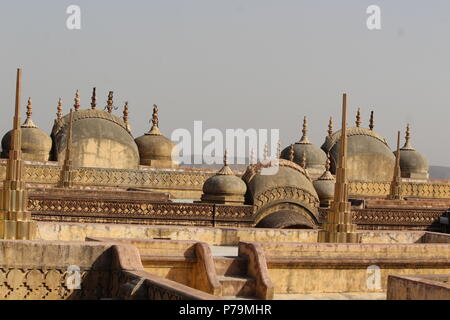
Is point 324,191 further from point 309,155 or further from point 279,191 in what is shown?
point 309,155

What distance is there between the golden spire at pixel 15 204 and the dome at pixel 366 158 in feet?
90.0

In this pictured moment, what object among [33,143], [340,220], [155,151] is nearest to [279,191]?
[340,220]

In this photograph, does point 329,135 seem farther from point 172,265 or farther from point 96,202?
point 172,265

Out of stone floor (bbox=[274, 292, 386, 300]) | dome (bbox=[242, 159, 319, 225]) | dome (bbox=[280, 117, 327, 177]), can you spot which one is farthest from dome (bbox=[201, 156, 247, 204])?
dome (bbox=[280, 117, 327, 177])

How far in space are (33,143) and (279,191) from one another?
40.6 feet

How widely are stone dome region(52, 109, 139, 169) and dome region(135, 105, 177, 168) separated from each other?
1.44 metres

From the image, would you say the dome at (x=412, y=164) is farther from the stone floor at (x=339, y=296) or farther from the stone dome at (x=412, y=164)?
the stone floor at (x=339, y=296)

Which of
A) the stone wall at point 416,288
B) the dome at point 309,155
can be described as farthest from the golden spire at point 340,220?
the dome at point 309,155

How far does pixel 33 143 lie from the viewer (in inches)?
1293

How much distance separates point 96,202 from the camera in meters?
22.4

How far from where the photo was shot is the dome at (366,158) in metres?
39.6

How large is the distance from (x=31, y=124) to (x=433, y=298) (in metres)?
25.9

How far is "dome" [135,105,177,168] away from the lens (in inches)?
1432
